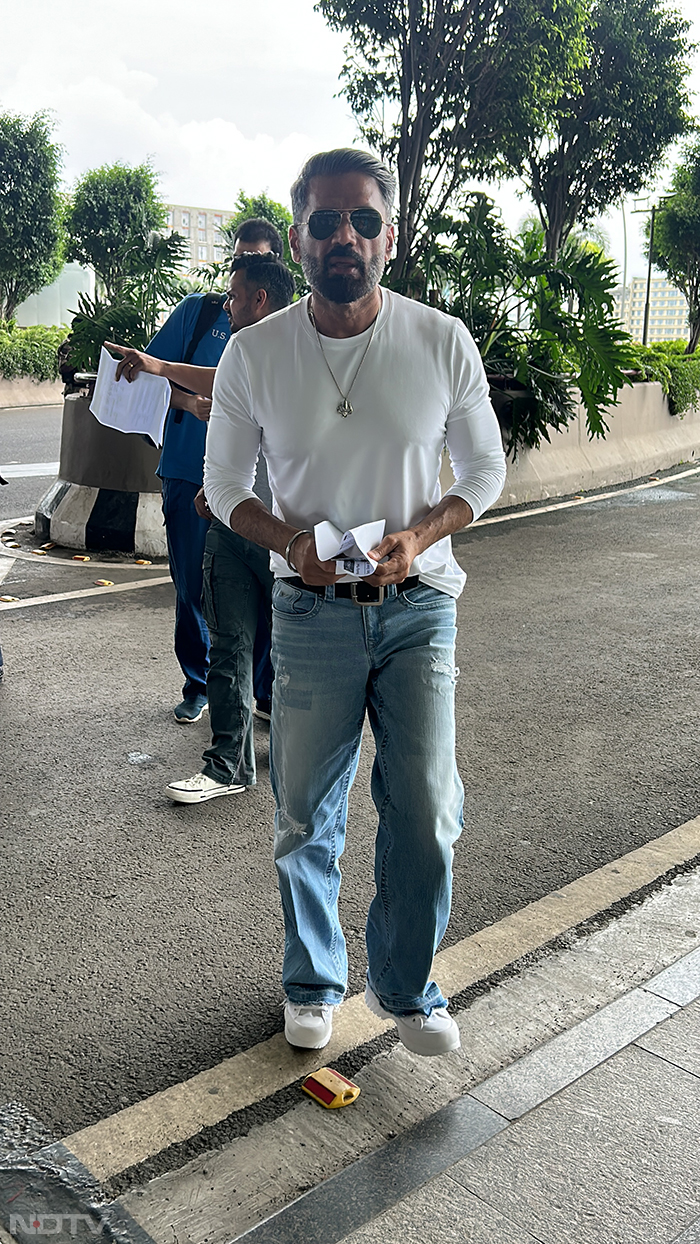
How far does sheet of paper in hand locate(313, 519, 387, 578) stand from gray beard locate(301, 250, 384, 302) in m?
0.54

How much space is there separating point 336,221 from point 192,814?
2441 mm

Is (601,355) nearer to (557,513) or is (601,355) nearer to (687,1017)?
(557,513)

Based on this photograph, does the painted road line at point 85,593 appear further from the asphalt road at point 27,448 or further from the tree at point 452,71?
the tree at point 452,71

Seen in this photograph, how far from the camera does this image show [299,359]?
8.87 feet

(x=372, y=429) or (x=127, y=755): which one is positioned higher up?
(x=372, y=429)

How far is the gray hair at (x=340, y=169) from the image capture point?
266 cm

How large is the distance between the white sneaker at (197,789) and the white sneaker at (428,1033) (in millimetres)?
1759

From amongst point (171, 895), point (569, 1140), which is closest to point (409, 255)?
point (171, 895)

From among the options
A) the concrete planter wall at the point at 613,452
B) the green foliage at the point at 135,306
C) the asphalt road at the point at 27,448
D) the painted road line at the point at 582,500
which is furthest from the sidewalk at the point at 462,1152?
the asphalt road at the point at 27,448

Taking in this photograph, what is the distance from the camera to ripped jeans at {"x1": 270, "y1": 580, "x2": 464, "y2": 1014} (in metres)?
2.70

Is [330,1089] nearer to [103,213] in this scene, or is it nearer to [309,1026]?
[309,1026]

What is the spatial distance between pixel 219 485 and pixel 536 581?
19.0 ft

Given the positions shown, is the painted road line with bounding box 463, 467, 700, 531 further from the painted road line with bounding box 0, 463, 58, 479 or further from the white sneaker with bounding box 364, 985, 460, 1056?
the white sneaker with bounding box 364, 985, 460, 1056

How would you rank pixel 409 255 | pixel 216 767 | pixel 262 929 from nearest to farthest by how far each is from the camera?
pixel 262 929
pixel 216 767
pixel 409 255
